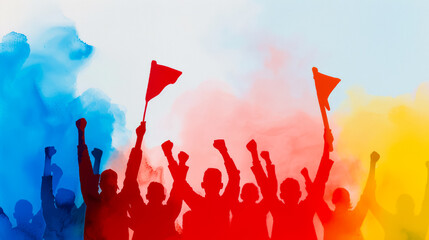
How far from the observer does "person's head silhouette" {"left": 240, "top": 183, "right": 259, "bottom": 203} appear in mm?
4016

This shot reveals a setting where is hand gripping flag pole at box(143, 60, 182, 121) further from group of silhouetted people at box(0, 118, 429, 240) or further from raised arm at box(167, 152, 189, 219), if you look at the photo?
raised arm at box(167, 152, 189, 219)

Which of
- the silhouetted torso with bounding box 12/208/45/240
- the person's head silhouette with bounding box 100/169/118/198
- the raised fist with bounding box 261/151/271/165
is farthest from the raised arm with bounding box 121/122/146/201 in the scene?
the raised fist with bounding box 261/151/271/165

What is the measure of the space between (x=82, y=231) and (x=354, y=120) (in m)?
2.78

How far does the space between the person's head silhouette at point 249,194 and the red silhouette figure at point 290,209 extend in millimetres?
84

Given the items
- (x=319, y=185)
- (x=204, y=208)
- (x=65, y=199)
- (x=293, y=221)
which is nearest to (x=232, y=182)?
(x=204, y=208)

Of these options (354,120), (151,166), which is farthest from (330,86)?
(151,166)

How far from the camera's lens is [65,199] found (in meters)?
4.28

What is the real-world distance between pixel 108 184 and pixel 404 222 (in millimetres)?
2517

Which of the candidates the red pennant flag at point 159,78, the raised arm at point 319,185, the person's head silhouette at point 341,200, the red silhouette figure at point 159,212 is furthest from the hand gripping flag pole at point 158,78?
the person's head silhouette at point 341,200

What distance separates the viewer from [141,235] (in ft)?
12.8

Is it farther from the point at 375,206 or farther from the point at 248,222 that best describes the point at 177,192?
the point at 375,206

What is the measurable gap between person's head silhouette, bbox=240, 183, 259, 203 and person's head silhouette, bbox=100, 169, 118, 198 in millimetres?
1036

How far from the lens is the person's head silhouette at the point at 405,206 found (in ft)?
14.4

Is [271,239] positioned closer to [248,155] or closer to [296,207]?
[296,207]
